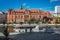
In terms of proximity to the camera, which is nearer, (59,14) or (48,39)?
(48,39)

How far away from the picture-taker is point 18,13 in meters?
7.84

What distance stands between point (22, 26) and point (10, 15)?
4.16 ft

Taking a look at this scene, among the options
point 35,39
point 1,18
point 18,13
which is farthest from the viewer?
point 1,18

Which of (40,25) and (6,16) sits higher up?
(6,16)

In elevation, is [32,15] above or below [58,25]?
above

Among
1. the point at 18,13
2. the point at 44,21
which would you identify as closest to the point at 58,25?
the point at 44,21

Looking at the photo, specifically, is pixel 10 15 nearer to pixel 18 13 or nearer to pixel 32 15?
pixel 18 13

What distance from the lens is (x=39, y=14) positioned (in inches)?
322

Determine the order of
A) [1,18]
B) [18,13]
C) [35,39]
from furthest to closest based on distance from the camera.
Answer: [1,18]
[18,13]
[35,39]

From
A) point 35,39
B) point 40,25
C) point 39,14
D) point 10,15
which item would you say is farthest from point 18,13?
point 35,39

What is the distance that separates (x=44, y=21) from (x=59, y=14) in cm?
93

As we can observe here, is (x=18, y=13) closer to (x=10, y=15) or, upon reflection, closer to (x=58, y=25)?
(x=10, y=15)

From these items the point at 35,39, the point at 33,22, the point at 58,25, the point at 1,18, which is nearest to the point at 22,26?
the point at 33,22

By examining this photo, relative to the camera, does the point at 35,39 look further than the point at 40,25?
No
